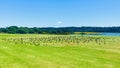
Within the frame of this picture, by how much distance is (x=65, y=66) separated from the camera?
55.2 feet

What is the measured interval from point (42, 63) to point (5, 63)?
2.77m

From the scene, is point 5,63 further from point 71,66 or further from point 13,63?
point 71,66

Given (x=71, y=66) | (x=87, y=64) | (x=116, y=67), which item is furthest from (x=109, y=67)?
(x=71, y=66)

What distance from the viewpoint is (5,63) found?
57.1 ft

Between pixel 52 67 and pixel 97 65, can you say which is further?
pixel 97 65

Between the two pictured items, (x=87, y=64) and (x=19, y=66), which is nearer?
(x=19, y=66)

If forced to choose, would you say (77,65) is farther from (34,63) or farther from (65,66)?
(34,63)

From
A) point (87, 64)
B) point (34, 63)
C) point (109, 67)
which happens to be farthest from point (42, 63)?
point (109, 67)

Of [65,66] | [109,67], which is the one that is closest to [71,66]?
[65,66]

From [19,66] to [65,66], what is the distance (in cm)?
330

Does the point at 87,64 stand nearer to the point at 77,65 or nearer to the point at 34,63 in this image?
the point at 77,65

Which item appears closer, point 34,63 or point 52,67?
point 52,67

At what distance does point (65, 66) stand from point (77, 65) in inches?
40.9

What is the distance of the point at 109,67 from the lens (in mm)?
17141
